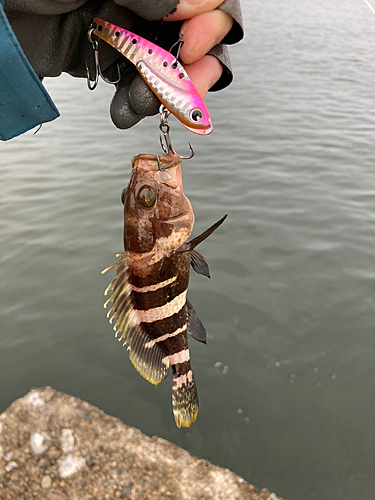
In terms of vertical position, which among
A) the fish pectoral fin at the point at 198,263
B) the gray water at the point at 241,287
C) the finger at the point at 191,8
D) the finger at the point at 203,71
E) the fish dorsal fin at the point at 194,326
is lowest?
the gray water at the point at 241,287

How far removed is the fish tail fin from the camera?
2.59m

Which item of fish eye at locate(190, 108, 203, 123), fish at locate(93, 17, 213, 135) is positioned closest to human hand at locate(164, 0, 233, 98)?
fish at locate(93, 17, 213, 135)

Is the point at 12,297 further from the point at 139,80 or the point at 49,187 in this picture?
the point at 139,80

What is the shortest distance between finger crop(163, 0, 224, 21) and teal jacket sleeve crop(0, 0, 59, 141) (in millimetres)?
606

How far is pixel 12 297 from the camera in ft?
17.4

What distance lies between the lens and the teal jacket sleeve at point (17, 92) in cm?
152

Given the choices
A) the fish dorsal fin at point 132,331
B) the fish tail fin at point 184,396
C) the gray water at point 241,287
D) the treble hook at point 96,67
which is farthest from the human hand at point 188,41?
the gray water at point 241,287

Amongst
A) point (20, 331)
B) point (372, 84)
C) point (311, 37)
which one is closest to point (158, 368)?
point (20, 331)

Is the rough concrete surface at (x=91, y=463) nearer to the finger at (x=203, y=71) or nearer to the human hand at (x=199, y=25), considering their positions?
the finger at (x=203, y=71)

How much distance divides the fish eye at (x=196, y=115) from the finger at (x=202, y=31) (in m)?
0.29

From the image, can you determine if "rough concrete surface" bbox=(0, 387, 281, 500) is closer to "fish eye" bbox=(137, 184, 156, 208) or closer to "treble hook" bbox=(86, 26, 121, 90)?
"fish eye" bbox=(137, 184, 156, 208)

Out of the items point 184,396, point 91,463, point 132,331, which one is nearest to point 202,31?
point 132,331

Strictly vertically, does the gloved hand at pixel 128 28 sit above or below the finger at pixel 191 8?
below

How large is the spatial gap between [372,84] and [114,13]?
13.8 meters
